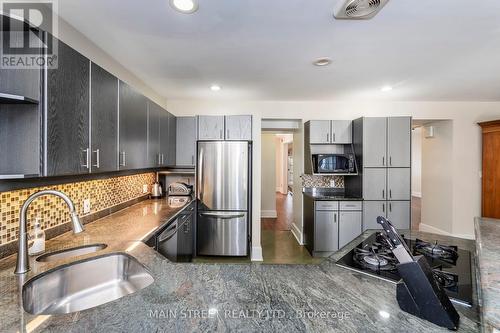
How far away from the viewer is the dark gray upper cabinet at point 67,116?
4.22ft

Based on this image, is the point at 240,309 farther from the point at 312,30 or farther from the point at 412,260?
the point at 312,30

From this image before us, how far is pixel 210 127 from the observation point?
358cm

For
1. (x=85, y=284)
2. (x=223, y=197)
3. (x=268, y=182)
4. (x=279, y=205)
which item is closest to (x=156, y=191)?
(x=223, y=197)

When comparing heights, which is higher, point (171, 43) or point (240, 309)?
point (171, 43)

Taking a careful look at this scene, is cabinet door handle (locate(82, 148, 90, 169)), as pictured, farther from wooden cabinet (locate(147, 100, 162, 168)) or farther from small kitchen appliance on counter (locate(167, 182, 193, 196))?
small kitchen appliance on counter (locate(167, 182, 193, 196))

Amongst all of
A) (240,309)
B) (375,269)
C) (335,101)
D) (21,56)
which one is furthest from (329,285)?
(335,101)

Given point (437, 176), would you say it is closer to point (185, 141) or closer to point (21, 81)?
point (185, 141)

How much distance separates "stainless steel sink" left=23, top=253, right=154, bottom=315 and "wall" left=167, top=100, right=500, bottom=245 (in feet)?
10.9

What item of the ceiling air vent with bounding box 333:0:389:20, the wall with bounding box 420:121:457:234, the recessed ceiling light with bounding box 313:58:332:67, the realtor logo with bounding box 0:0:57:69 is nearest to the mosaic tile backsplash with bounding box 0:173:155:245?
the realtor logo with bounding box 0:0:57:69

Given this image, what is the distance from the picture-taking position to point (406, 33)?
6.83ft

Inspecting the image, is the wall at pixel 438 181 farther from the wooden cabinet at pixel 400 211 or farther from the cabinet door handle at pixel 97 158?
the cabinet door handle at pixel 97 158

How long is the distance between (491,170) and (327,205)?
2.95 metres

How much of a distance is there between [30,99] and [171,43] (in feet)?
4.66

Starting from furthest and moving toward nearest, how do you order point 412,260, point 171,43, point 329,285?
→ 1. point 171,43
2. point 329,285
3. point 412,260
